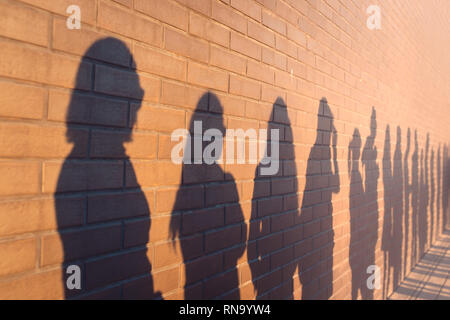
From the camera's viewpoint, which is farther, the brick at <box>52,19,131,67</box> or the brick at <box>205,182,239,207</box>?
the brick at <box>205,182,239,207</box>

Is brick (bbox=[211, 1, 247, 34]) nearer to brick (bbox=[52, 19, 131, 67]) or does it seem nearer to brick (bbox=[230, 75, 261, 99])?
brick (bbox=[230, 75, 261, 99])

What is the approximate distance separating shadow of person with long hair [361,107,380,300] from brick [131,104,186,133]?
8.17ft

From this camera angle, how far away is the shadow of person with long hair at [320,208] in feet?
8.23

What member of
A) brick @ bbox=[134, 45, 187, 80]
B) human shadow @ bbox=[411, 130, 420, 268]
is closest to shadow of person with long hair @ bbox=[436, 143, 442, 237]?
human shadow @ bbox=[411, 130, 420, 268]

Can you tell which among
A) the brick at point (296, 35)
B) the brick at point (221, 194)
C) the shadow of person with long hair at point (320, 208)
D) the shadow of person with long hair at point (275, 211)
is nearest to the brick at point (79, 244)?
the brick at point (221, 194)

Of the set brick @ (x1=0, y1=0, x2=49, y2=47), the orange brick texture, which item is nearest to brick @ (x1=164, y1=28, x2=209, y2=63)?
the orange brick texture

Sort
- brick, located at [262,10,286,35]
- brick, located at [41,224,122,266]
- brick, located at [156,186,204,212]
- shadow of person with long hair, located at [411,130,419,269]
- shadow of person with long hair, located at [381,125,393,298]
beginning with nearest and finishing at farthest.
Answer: brick, located at [41,224,122,266], brick, located at [156,186,204,212], brick, located at [262,10,286,35], shadow of person with long hair, located at [381,125,393,298], shadow of person with long hair, located at [411,130,419,269]

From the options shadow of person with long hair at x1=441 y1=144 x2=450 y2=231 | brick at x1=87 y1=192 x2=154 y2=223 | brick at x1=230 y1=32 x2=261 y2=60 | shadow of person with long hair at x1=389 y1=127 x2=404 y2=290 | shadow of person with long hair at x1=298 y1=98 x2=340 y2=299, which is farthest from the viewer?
shadow of person with long hair at x1=441 y1=144 x2=450 y2=231

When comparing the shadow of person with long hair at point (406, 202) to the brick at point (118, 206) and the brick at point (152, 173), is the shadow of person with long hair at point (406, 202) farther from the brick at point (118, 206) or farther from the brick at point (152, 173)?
the brick at point (118, 206)

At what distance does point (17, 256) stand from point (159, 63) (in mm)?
939

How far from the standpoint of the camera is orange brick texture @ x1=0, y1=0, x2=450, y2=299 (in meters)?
1.10

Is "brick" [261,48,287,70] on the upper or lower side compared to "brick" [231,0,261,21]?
lower

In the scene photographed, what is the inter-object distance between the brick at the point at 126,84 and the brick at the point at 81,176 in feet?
0.96

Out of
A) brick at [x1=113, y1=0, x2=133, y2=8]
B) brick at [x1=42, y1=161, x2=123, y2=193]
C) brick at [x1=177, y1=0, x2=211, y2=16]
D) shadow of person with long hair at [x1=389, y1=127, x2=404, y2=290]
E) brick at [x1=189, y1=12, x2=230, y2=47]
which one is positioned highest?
brick at [x1=177, y1=0, x2=211, y2=16]
